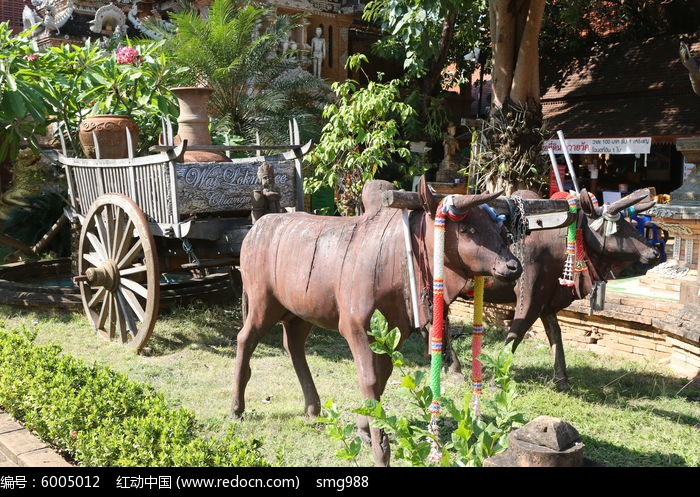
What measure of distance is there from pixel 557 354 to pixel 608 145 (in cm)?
887

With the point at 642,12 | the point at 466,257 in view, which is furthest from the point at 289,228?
the point at 642,12

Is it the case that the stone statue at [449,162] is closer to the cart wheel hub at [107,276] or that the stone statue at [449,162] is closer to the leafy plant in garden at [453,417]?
the cart wheel hub at [107,276]

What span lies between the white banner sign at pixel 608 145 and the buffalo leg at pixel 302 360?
9010 millimetres

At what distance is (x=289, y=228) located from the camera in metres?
4.50

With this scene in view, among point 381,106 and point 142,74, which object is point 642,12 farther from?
point 142,74

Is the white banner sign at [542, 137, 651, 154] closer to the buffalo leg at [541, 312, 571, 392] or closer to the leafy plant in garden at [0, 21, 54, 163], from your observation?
the buffalo leg at [541, 312, 571, 392]

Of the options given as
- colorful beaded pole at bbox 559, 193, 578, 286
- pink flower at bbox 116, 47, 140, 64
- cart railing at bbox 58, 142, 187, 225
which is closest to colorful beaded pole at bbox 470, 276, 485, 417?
colorful beaded pole at bbox 559, 193, 578, 286

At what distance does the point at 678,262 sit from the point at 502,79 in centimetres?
335

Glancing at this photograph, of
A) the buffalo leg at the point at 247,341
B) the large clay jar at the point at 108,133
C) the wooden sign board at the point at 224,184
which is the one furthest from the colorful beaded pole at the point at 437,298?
the large clay jar at the point at 108,133

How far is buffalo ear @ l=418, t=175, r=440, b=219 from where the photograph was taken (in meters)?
3.59

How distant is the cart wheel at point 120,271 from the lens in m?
6.06

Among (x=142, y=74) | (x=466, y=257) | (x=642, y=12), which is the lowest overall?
(x=466, y=257)

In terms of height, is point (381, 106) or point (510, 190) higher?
point (381, 106)
